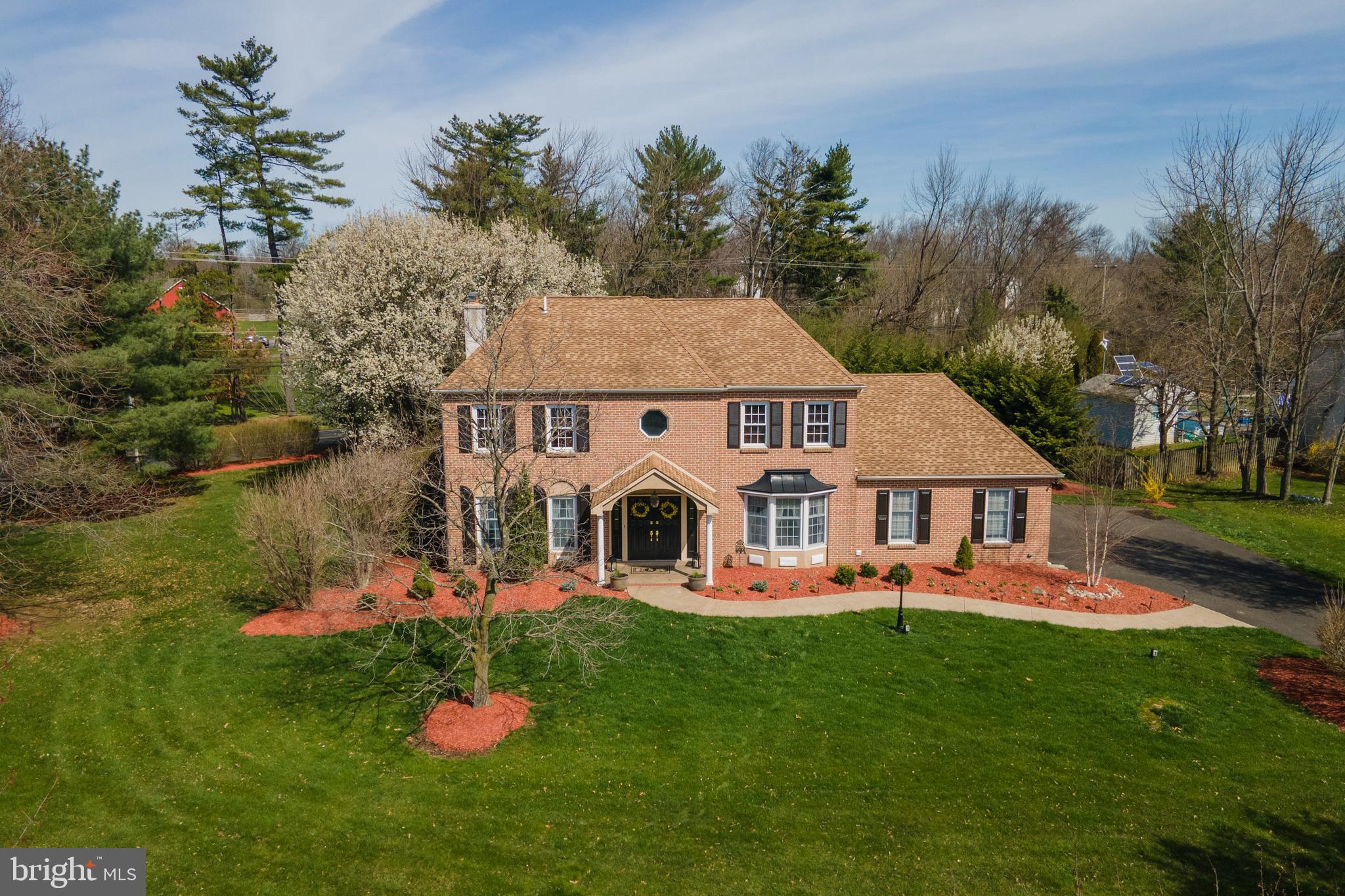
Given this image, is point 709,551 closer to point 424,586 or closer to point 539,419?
point 539,419

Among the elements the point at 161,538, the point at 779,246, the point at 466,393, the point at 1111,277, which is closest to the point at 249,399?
the point at 161,538

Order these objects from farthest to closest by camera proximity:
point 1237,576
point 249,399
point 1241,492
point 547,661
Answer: point 249,399, point 1241,492, point 1237,576, point 547,661

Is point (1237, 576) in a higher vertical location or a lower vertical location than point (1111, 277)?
lower

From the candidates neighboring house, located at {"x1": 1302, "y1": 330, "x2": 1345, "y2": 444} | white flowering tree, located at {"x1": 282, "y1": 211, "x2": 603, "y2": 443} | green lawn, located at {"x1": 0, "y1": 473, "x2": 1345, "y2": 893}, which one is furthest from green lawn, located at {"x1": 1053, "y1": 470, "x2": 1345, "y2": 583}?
white flowering tree, located at {"x1": 282, "y1": 211, "x2": 603, "y2": 443}

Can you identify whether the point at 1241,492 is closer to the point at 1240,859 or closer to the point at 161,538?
the point at 1240,859

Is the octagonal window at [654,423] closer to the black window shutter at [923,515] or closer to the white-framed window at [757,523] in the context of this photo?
the white-framed window at [757,523]
